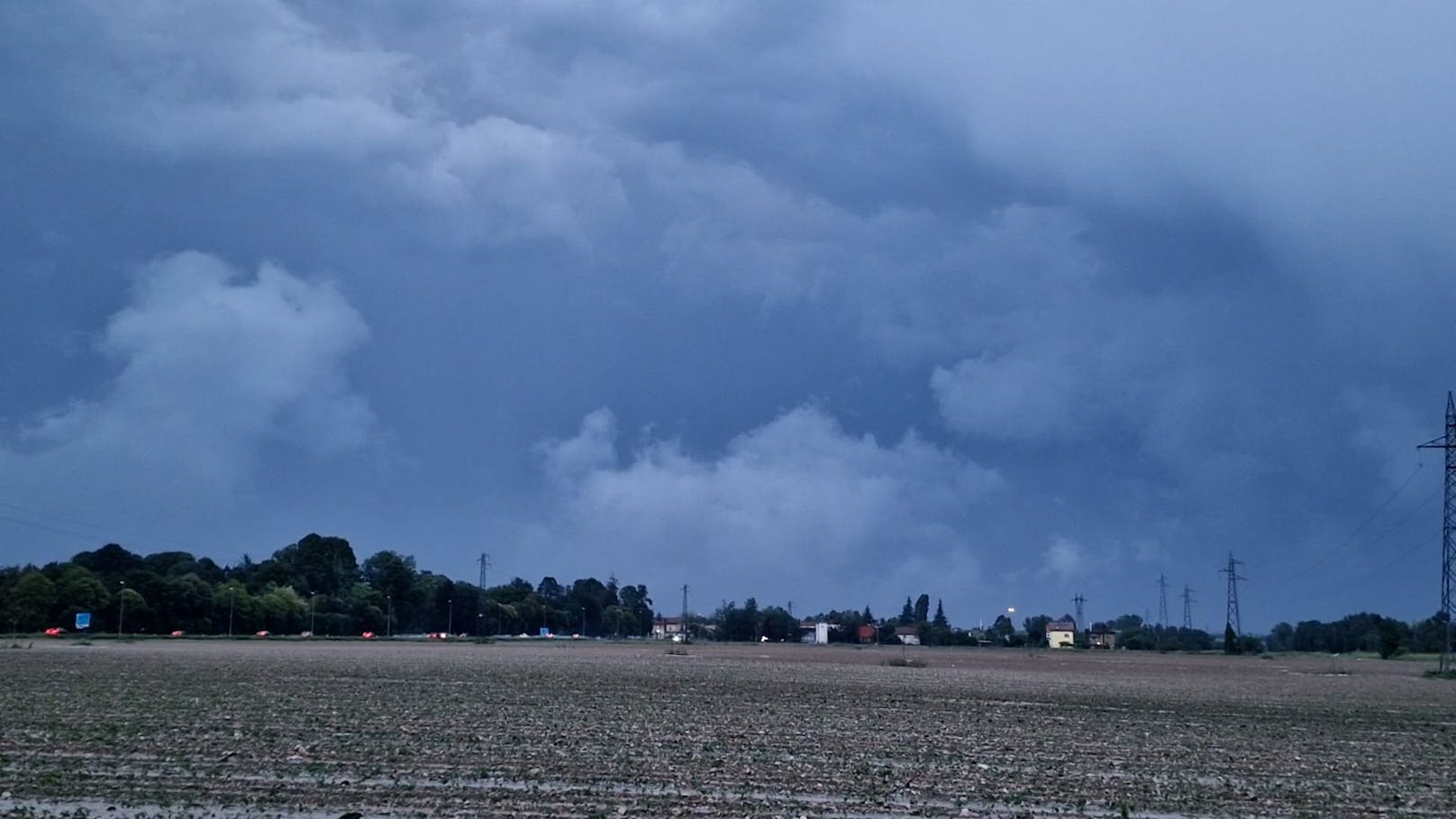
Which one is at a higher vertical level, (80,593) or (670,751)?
(80,593)

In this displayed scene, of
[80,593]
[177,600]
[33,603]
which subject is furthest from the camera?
[177,600]

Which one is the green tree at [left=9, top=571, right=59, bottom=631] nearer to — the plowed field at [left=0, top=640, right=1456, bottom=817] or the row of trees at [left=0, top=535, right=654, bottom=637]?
the row of trees at [left=0, top=535, right=654, bottom=637]

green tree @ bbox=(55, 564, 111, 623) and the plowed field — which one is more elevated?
green tree @ bbox=(55, 564, 111, 623)

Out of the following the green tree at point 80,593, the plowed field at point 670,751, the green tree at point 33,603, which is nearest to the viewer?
the plowed field at point 670,751

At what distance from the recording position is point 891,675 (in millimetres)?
65062

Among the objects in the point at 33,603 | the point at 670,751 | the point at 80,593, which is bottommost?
the point at 670,751

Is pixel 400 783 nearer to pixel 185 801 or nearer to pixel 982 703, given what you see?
pixel 185 801

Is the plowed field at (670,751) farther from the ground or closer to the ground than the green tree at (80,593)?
closer to the ground

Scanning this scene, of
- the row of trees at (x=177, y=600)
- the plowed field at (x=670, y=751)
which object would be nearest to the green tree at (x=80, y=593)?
the row of trees at (x=177, y=600)

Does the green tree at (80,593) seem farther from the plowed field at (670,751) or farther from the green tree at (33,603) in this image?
the plowed field at (670,751)

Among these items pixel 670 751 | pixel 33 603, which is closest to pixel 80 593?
pixel 33 603

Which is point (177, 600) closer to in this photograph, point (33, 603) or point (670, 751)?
point (33, 603)

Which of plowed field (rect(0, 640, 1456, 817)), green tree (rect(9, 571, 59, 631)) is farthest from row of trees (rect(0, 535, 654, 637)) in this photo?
plowed field (rect(0, 640, 1456, 817))

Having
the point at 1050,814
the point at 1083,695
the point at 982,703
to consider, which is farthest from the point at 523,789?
the point at 1083,695
